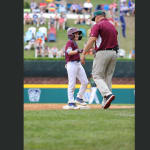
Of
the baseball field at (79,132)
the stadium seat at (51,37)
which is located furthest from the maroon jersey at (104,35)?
the stadium seat at (51,37)

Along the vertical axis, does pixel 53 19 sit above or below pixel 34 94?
above

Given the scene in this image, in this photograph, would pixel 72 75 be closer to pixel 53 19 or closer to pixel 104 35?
→ pixel 104 35

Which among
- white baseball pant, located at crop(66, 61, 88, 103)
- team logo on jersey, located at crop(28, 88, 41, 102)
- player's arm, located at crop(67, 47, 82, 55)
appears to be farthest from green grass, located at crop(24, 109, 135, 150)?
team logo on jersey, located at crop(28, 88, 41, 102)

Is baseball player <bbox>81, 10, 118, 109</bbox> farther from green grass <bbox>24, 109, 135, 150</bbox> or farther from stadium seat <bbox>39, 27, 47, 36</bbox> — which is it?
stadium seat <bbox>39, 27, 47, 36</bbox>

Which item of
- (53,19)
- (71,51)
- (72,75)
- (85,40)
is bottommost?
(72,75)

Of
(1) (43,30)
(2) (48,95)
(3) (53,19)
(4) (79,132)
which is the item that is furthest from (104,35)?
(3) (53,19)

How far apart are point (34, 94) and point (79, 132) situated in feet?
33.8

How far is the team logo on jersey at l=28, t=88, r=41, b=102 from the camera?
17734mm

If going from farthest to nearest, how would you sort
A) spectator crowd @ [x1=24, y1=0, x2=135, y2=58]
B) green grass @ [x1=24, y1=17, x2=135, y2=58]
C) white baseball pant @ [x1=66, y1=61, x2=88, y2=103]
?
green grass @ [x1=24, y1=17, x2=135, y2=58] → spectator crowd @ [x1=24, y1=0, x2=135, y2=58] → white baseball pant @ [x1=66, y1=61, x2=88, y2=103]

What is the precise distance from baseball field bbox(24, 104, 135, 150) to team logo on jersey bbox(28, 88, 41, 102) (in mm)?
8167

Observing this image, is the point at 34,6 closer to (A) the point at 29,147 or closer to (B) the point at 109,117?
(B) the point at 109,117

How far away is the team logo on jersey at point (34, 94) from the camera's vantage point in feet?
58.2

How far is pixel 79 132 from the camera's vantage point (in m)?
7.69

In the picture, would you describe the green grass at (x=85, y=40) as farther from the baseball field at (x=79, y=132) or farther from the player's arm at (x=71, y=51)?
the baseball field at (x=79, y=132)
